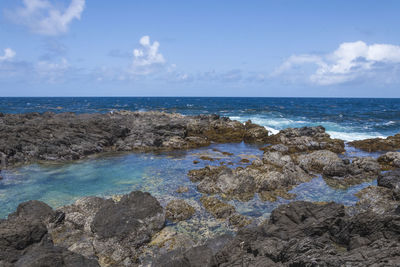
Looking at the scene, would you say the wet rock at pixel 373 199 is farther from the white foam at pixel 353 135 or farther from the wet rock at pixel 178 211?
the white foam at pixel 353 135

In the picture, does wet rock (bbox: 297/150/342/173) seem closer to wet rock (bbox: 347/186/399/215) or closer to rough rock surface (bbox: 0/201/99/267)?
wet rock (bbox: 347/186/399/215)

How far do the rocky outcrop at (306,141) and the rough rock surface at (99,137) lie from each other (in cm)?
278

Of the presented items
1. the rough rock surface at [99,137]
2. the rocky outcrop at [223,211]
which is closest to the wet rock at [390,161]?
the rough rock surface at [99,137]

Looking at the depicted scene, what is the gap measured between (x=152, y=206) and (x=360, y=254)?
8953 mm

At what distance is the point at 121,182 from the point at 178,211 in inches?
291

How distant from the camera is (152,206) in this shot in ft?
43.0

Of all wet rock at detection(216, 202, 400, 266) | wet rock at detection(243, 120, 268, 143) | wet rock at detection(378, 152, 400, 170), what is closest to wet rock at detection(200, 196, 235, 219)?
wet rock at detection(216, 202, 400, 266)

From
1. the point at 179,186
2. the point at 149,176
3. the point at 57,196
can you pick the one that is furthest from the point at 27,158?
the point at 179,186

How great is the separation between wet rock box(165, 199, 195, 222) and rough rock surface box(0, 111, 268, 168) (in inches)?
659

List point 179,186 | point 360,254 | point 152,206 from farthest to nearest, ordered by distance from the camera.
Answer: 1. point 179,186
2. point 152,206
3. point 360,254

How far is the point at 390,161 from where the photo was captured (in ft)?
76.8

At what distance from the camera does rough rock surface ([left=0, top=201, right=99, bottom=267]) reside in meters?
8.06

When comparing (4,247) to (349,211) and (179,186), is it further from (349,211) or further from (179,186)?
(349,211)

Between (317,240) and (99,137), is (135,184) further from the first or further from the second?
(99,137)
